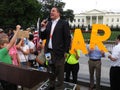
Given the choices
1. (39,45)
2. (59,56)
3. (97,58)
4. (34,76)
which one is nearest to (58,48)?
(59,56)

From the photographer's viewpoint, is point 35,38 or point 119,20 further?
point 119,20

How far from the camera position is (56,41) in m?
6.90

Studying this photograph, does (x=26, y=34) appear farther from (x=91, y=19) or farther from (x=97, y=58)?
(x=91, y=19)

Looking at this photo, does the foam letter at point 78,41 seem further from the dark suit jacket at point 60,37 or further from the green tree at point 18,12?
the green tree at point 18,12

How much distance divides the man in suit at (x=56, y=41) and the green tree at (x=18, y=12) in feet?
156

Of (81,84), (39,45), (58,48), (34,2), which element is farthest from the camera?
(34,2)

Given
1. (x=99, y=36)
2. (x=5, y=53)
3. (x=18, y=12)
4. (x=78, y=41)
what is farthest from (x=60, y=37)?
(x=18, y=12)

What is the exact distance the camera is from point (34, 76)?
5.51 meters

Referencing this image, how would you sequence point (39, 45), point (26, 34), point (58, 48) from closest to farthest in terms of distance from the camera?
point (58, 48)
point (26, 34)
point (39, 45)

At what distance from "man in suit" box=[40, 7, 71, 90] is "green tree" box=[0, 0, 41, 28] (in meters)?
47.5

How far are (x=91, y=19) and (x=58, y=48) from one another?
403ft

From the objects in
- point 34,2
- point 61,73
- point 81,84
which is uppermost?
point 34,2

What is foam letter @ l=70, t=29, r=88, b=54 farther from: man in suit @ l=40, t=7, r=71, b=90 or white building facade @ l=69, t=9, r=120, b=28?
white building facade @ l=69, t=9, r=120, b=28

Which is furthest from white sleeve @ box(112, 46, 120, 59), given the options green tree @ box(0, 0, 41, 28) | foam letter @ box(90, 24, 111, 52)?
green tree @ box(0, 0, 41, 28)
